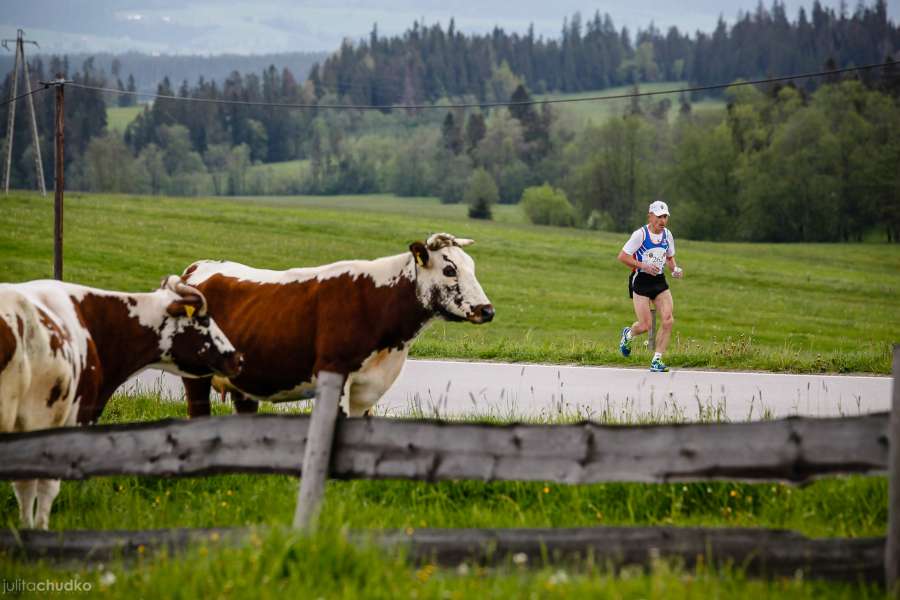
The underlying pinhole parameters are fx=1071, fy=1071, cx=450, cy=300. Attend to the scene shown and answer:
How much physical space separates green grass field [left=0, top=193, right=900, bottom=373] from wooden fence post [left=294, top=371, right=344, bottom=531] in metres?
11.6

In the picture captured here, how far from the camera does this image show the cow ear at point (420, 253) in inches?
344

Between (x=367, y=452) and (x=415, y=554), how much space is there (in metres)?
0.66

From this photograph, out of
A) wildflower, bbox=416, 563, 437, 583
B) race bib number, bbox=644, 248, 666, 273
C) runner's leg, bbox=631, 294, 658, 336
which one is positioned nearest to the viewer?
wildflower, bbox=416, 563, 437, 583

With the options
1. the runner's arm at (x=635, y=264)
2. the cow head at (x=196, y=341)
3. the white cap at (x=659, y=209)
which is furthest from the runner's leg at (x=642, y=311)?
the cow head at (x=196, y=341)

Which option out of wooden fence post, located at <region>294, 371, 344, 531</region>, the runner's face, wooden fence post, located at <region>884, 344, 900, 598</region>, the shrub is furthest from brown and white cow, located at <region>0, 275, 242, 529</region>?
the shrub

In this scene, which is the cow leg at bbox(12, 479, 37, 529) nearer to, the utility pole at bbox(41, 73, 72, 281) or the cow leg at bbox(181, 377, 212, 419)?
the cow leg at bbox(181, 377, 212, 419)

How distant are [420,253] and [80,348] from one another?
2752mm

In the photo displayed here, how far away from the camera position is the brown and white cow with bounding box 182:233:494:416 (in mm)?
8680

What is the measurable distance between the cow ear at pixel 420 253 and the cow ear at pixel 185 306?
1753 millimetres

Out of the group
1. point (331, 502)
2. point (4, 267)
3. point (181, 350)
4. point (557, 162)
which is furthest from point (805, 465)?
point (557, 162)

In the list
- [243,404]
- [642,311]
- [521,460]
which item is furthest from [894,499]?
[642,311]

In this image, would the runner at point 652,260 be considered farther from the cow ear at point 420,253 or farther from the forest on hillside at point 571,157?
the forest on hillside at point 571,157

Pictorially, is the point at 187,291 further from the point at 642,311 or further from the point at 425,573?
the point at 642,311

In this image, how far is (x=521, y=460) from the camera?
606 centimetres
